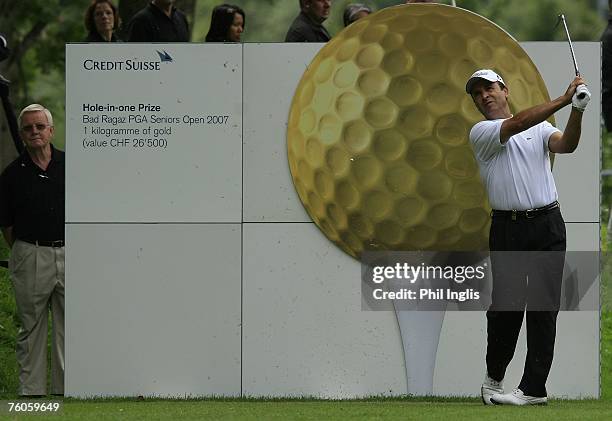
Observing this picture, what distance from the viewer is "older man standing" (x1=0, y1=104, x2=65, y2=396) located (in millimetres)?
10766

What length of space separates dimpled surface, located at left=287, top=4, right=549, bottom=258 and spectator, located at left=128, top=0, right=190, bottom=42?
2066 mm

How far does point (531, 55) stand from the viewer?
10.2m

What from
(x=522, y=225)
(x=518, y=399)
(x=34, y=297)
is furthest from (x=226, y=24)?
(x=518, y=399)

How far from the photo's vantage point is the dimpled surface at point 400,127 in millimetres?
10039

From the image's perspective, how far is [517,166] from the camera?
9.23 metres

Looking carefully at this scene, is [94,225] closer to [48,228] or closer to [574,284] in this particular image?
[48,228]

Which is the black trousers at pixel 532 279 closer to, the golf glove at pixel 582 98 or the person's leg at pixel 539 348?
the person's leg at pixel 539 348

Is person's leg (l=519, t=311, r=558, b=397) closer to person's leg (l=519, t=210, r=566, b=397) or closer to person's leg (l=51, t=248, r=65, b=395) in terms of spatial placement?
person's leg (l=519, t=210, r=566, b=397)

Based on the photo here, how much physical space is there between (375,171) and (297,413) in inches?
77.8

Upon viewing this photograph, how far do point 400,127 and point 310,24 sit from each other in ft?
5.91

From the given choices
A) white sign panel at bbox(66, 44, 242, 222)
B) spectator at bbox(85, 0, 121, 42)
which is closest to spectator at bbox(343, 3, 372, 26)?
spectator at bbox(85, 0, 121, 42)

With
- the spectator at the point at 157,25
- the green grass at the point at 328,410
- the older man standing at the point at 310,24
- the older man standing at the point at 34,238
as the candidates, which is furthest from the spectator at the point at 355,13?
the green grass at the point at 328,410

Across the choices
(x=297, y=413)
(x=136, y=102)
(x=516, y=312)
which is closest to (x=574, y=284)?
(x=516, y=312)

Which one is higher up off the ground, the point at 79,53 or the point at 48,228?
the point at 79,53
